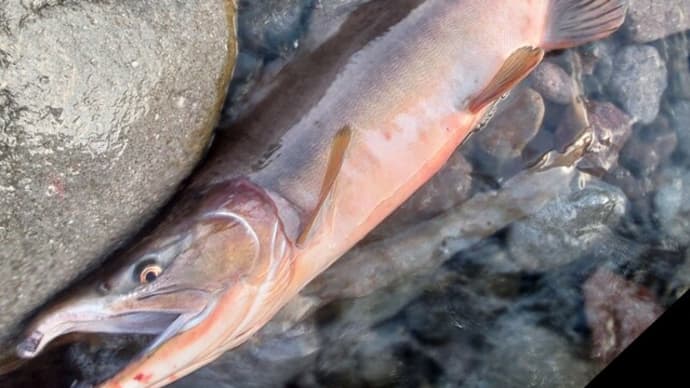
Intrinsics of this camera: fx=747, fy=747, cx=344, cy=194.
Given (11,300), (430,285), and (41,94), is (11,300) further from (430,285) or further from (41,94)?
(430,285)

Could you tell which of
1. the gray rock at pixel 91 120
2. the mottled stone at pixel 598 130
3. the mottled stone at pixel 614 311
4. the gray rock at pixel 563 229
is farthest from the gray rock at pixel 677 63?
the gray rock at pixel 91 120

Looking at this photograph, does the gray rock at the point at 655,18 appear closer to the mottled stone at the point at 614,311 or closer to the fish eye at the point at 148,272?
the mottled stone at the point at 614,311

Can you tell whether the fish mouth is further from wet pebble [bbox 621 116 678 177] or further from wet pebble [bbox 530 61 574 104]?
wet pebble [bbox 621 116 678 177]

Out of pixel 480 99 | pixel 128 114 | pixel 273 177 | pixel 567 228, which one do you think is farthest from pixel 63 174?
pixel 567 228

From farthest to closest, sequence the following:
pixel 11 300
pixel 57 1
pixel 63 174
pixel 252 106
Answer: pixel 252 106
pixel 11 300
pixel 63 174
pixel 57 1

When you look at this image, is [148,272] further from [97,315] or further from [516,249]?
[516,249]

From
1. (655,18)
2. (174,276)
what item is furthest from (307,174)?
(655,18)
